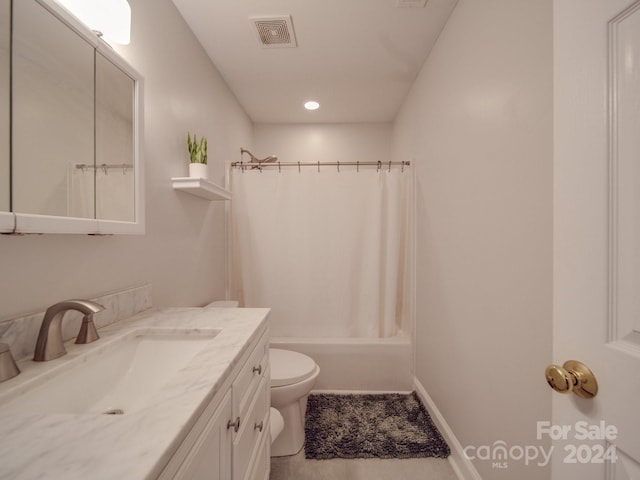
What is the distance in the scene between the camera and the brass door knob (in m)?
0.49

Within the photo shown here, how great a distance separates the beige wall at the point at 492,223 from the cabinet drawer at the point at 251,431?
0.94 metres

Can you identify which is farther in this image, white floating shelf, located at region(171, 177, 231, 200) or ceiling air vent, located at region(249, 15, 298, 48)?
ceiling air vent, located at region(249, 15, 298, 48)

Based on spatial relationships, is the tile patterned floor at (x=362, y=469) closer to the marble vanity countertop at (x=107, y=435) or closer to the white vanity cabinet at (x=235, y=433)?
the white vanity cabinet at (x=235, y=433)

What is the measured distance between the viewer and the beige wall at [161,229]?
77 centimetres

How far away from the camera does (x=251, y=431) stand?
3.12 feet

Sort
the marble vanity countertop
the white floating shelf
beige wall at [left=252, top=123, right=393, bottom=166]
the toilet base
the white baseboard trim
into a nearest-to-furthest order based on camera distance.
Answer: the marble vanity countertop < the white baseboard trim < the white floating shelf < the toilet base < beige wall at [left=252, top=123, right=393, bottom=166]

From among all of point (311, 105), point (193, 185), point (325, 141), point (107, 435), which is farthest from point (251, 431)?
point (325, 141)

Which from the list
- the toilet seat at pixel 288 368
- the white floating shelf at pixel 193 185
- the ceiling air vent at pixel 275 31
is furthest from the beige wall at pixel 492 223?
the white floating shelf at pixel 193 185

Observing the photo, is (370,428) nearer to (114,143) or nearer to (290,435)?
(290,435)

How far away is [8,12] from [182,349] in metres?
0.96

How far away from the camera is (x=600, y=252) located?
0.48 metres

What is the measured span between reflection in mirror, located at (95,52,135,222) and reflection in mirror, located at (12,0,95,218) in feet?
0.11

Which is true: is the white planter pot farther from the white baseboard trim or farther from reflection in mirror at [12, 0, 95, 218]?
the white baseboard trim

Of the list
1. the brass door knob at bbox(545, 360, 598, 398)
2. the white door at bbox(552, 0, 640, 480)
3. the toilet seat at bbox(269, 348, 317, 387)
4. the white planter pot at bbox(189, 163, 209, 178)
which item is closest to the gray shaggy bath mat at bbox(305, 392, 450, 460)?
the toilet seat at bbox(269, 348, 317, 387)
